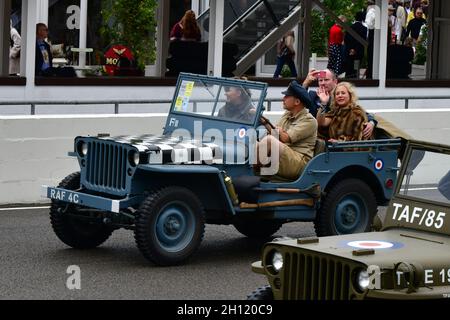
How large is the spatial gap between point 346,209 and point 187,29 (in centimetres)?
909

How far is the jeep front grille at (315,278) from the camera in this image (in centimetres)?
732

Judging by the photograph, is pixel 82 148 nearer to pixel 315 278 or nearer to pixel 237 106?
pixel 237 106

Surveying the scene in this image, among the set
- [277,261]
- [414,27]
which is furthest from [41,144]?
[414,27]

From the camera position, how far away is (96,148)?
1174cm

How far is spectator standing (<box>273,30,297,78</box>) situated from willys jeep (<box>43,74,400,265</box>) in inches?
414

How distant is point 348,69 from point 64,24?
5.35m

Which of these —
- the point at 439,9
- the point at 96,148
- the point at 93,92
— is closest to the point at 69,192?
the point at 96,148

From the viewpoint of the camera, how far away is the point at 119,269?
11.3 meters

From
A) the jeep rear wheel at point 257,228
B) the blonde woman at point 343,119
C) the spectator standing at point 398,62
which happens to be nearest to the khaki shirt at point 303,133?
the blonde woman at point 343,119

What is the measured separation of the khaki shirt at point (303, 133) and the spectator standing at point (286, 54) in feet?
35.6

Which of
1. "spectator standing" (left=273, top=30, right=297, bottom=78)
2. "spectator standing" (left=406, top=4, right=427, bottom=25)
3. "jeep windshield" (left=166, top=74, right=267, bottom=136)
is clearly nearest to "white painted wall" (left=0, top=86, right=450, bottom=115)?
"spectator standing" (left=273, top=30, right=297, bottom=78)

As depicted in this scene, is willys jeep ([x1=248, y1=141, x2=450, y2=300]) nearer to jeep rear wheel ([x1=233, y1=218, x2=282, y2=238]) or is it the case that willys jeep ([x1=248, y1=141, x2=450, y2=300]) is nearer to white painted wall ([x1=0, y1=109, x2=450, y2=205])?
jeep rear wheel ([x1=233, y1=218, x2=282, y2=238])

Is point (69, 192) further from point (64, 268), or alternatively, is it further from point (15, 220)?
point (15, 220)

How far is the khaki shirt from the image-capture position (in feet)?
40.1
